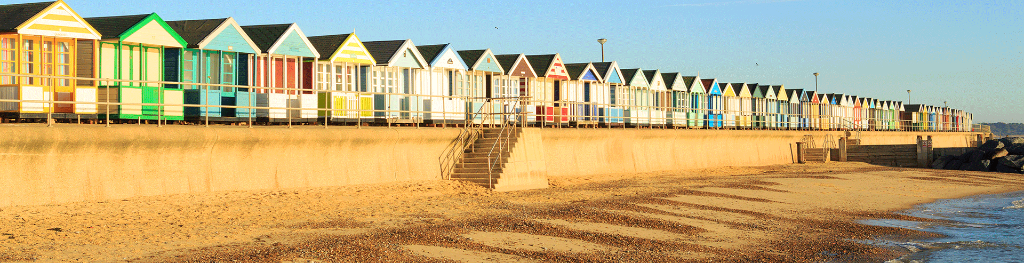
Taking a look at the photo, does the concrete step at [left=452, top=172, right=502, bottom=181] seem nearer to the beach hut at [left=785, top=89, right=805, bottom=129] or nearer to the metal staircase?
the metal staircase

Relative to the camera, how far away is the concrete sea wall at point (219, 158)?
14023mm

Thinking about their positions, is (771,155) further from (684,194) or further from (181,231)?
(181,231)

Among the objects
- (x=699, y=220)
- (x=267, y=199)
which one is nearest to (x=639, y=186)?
(x=699, y=220)

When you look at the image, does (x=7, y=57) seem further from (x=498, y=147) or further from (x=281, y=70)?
(x=498, y=147)

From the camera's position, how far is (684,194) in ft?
72.7

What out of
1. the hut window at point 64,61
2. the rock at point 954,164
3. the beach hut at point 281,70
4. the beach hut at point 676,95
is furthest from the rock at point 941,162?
the hut window at point 64,61

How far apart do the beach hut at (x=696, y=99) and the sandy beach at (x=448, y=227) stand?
68.9 ft

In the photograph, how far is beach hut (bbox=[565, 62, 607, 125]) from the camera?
34875mm

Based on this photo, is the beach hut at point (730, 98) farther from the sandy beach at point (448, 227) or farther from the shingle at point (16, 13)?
the shingle at point (16, 13)

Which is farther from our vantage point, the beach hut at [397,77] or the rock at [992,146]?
the rock at [992,146]

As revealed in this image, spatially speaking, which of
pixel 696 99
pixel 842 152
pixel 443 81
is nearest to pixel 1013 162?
pixel 842 152

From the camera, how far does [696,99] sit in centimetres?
4494

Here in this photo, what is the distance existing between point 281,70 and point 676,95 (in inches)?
946

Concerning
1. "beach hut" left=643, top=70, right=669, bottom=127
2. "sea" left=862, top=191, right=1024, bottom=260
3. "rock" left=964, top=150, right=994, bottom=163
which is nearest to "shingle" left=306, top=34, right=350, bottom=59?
"sea" left=862, top=191, right=1024, bottom=260
